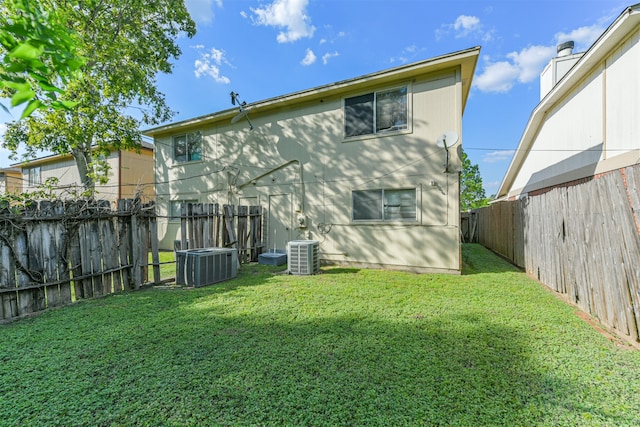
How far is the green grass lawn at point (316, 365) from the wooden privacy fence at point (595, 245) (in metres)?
0.38

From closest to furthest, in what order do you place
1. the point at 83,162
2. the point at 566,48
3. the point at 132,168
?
the point at 566,48 → the point at 83,162 → the point at 132,168

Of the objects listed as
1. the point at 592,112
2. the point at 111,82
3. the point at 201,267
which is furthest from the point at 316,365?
the point at 111,82

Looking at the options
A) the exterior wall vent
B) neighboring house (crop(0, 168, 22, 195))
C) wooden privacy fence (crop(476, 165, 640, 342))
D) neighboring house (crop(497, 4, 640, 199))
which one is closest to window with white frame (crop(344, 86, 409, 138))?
wooden privacy fence (crop(476, 165, 640, 342))

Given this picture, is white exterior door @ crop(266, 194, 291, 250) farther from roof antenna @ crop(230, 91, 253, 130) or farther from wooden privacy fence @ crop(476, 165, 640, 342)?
wooden privacy fence @ crop(476, 165, 640, 342)

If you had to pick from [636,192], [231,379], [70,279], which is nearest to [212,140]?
[70,279]

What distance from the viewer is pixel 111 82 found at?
11.0 m

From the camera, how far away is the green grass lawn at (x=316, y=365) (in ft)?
6.50

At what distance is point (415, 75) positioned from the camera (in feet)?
22.6

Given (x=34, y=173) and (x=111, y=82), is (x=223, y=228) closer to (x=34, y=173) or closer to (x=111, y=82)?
(x=111, y=82)

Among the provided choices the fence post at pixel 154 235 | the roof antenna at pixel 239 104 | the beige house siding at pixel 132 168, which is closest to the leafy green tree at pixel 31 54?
the fence post at pixel 154 235

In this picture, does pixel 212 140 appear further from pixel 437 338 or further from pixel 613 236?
pixel 613 236

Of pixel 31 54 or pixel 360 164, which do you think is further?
pixel 360 164

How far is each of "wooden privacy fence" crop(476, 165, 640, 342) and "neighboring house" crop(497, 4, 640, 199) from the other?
2247 millimetres

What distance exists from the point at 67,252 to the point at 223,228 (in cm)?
341
